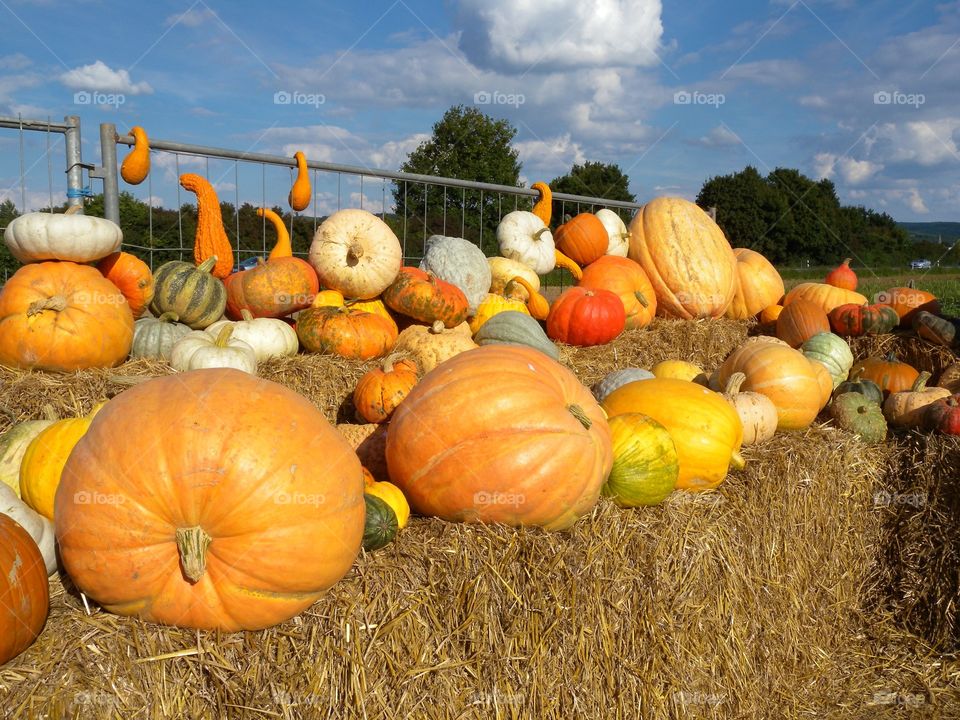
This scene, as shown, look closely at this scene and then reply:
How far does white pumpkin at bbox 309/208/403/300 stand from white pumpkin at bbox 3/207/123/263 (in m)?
1.30

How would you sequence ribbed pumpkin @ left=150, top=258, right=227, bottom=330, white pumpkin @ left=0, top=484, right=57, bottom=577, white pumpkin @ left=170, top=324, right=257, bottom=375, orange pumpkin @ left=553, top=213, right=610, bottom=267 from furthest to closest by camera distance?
orange pumpkin @ left=553, top=213, right=610, bottom=267, ribbed pumpkin @ left=150, top=258, right=227, bottom=330, white pumpkin @ left=170, top=324, right=257, bottom=375, white pumpkin @ left=0, top=484, right=57, bottom=577

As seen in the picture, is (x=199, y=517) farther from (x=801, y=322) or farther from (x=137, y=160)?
(x=801, y=322)

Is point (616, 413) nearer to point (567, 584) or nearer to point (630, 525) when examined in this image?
point (630, 525)

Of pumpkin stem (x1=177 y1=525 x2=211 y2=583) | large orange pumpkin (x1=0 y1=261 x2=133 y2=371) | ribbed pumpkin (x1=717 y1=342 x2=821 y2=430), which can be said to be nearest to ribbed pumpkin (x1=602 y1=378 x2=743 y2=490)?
ribbed pumpkin (x1=717 y1=342 x2=821 y2=430)

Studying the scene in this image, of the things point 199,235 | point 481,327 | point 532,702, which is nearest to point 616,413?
point 532,702

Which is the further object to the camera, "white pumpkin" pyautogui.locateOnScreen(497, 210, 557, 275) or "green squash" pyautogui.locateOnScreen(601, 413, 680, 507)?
"white pumpkin" pyautogui.locateOnScreen(497, 210, 557, 275)

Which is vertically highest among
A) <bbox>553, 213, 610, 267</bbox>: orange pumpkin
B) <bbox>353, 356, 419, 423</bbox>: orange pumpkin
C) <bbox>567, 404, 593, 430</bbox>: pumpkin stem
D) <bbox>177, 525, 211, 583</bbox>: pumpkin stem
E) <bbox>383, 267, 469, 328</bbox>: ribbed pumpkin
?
<bbox>553, 213, 610, 267</bbox>: orange pumpkin

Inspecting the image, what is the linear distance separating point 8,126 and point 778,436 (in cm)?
526

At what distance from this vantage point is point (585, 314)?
5289 millimetres

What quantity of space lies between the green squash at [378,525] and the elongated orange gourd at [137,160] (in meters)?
3.48

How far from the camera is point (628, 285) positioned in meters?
6.10

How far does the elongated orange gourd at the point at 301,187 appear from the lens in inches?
215

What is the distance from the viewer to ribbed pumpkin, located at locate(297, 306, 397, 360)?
13.6 ft

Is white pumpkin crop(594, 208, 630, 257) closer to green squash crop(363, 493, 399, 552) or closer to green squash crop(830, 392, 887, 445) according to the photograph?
green squash crop(830, 392, 887, 445)
